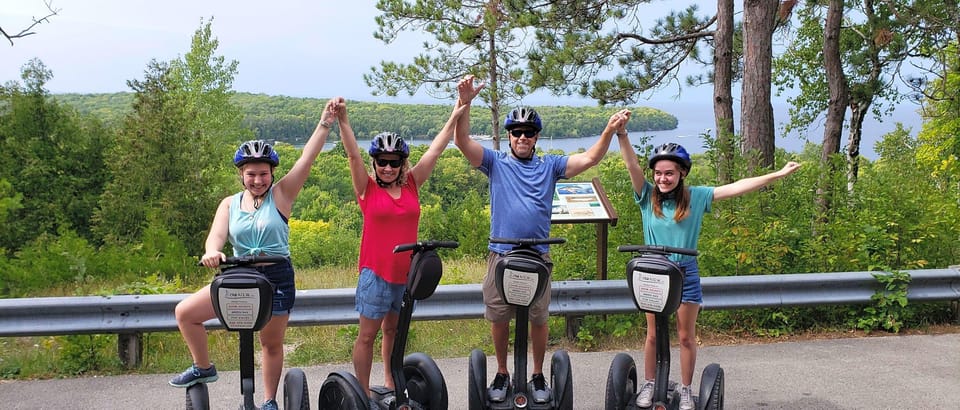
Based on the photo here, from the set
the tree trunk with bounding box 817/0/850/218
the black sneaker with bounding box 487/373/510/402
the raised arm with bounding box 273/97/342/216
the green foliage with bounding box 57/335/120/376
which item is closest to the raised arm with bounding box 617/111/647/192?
the black sneaker with bounding box 487/373/510/402

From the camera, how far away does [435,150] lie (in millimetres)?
4801

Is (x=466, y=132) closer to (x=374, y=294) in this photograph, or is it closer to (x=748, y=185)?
(x=374, y=294)

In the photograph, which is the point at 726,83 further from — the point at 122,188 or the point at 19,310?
the point at 122,188

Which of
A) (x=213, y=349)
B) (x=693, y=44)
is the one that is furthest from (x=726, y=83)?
(x=213, y=349)

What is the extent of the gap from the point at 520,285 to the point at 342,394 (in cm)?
115

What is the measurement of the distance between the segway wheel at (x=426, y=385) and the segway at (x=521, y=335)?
287 millimetres

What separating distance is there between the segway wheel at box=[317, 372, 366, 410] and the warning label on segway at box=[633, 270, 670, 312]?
1.61 m

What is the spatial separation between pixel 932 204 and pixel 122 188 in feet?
80.8

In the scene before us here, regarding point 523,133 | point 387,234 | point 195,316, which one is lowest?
point 195,316

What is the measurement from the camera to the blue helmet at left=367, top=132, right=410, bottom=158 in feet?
14.6

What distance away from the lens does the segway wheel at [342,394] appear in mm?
4152

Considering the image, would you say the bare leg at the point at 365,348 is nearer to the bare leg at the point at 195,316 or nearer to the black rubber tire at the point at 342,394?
the black rubber tire at the point at 342,394

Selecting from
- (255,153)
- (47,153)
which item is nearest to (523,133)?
(255,153)

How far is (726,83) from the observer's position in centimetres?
1192
